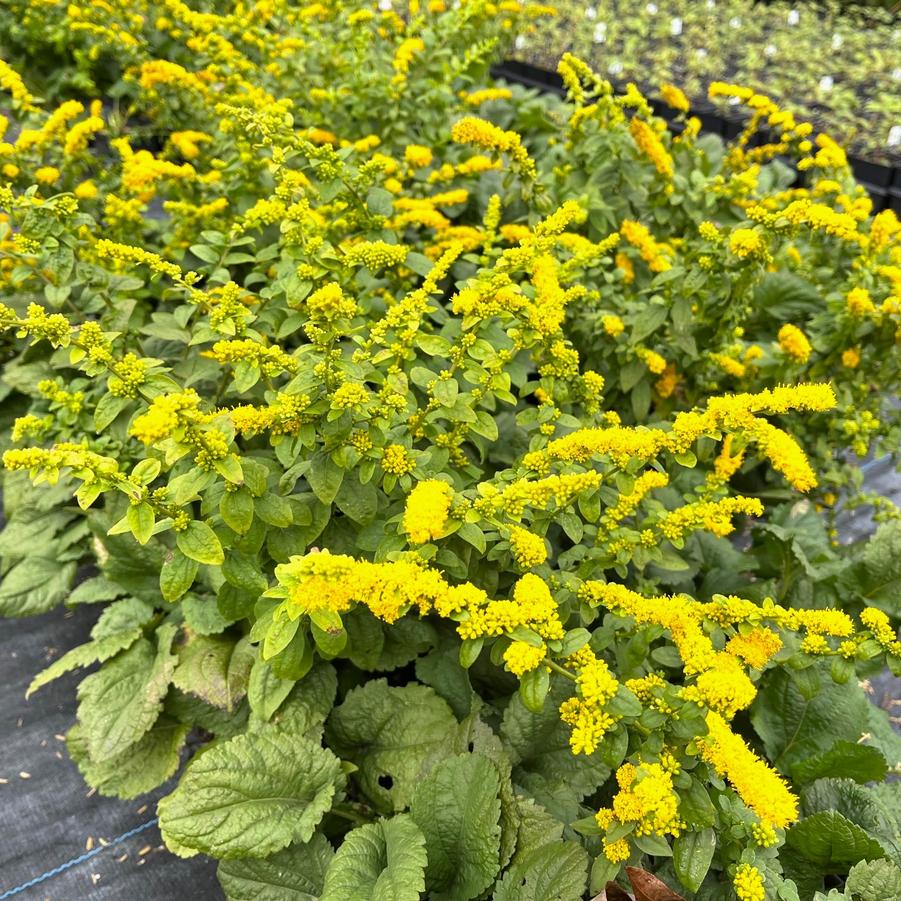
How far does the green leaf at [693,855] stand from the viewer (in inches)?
46.8

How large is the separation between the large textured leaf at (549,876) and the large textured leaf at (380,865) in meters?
0.18

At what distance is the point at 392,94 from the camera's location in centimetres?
263

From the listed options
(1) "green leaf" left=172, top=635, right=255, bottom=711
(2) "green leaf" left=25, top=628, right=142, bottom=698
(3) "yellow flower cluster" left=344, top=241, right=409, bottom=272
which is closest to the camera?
(3) "yellow flower cluster" left=344, top=241, right=409, bottom=272

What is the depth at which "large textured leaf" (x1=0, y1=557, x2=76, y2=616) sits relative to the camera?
6.75 ft

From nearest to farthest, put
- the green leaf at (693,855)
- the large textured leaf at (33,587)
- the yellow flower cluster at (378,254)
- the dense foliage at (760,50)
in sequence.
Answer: the green leaf at (693,855), the yellow flower cluster at (378,254), the large textured leaf at (33,587), the dense foliage at (760,50)

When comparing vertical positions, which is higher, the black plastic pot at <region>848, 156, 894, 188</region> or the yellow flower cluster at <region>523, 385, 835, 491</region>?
the yellow flower cluster at <region>523, 385, 835, 491</region>

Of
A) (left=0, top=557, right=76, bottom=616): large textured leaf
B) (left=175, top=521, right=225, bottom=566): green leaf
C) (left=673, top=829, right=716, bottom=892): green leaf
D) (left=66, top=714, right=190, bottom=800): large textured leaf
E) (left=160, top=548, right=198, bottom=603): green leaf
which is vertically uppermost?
(left=175, top=521, right=225, bottom=566): green leaf

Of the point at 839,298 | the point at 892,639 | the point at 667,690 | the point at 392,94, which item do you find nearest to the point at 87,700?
the point at 667,690

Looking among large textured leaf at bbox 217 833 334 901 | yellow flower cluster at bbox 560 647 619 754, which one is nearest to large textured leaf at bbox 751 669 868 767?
yellow flower cluster at bbox 560 647 619 754

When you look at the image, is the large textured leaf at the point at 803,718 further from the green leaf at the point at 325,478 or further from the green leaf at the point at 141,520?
the green leaf at the point at 141,520

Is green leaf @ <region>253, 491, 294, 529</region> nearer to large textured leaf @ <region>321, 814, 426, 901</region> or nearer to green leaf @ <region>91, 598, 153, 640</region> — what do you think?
large textured leaf @ <region>321, 814, 426, 901</region>

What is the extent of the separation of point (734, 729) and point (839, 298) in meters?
1.27

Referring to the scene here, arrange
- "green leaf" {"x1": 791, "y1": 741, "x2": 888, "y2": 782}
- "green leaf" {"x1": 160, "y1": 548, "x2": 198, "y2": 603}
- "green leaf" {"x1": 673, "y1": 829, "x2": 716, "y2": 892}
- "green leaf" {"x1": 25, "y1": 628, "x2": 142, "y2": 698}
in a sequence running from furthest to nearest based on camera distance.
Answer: "green leaf" {"x1": 25, "y1": 628, "x2": 142, "y2": 698}, "green leaf" {"x1": 791, "y1": 741, "x2": 888, "y2": 782}, "green leaf" {"x1": 160, "y1": 548, "x2": 198, "y2": 603}, "green leaf" {"x1": 673, "y1": 829, "x2": 716, "y2": 892}

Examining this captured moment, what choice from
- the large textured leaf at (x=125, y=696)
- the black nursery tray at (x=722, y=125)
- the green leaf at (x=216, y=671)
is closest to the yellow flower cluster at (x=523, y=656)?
the green leaf at (x=216, y=671)
